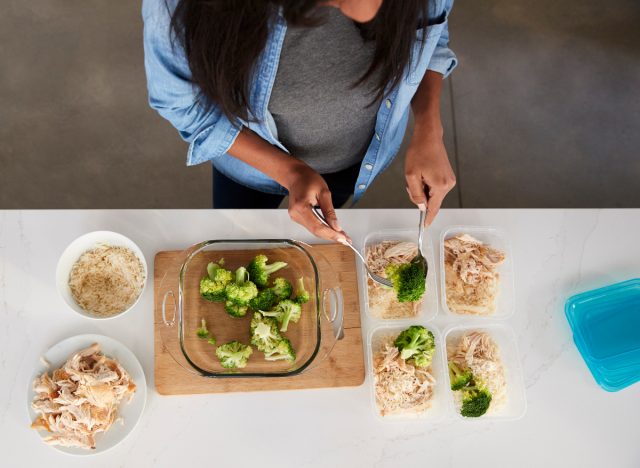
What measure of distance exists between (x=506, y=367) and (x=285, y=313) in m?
0.61

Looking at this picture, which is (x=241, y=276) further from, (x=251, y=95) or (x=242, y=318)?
(x=251, y=95)

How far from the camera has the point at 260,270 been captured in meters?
1.37

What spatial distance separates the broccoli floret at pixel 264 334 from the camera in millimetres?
1325

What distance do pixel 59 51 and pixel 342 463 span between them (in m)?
2.25

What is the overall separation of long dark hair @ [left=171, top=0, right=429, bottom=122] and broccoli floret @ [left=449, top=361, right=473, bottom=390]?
0.76 meters

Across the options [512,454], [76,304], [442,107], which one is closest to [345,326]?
[512,454]

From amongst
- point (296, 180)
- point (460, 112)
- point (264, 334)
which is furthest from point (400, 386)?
point (460, 112)

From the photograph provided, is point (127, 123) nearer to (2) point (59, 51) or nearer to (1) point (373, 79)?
(2) point (59, 51)

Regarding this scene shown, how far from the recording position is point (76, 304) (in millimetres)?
1333

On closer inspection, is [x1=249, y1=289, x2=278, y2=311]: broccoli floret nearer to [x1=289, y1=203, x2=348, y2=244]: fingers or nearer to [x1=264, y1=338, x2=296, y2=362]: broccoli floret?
[x1=264, y1=338, x2=296, y2=362]: broccoli floret

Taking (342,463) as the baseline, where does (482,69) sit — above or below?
above

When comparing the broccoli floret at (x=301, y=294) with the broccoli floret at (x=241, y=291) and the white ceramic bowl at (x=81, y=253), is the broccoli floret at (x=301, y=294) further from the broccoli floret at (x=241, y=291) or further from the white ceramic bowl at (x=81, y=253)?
the white ceramic bowl at (x=81, y=253)

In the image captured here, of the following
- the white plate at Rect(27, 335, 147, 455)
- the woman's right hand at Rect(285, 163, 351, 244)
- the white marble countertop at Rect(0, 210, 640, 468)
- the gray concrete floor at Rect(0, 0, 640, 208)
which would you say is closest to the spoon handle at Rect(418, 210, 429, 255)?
the white marble countertop at Rect(0, 210, 640, 468)

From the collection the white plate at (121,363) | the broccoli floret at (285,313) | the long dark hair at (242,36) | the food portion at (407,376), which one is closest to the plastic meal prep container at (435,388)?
the food portion at (407,376)
